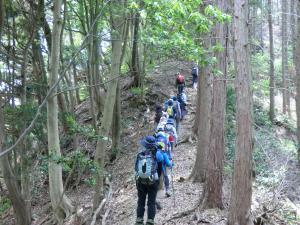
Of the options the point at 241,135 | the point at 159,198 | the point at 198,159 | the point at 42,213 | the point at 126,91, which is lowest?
the point at 42,213

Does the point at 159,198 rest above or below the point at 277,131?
below

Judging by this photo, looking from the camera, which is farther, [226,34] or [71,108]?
[71,108]

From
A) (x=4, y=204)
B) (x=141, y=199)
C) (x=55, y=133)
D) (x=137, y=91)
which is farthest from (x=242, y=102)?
(x=137, y=91)

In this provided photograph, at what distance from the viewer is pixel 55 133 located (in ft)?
33.3

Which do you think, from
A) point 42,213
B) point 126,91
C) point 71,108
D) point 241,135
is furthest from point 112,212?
point 126,91

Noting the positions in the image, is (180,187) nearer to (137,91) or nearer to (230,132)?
(230,132)

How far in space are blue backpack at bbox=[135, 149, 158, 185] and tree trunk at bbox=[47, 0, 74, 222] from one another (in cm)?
249

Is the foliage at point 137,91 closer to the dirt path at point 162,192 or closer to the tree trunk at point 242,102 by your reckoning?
the dirt path at point 162,192

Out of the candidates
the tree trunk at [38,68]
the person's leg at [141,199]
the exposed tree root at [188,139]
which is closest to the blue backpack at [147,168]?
the person's leg at [141,199]

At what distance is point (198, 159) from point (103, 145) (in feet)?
9.55

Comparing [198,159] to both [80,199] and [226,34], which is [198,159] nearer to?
[226,34]

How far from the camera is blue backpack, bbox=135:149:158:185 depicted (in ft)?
24.2

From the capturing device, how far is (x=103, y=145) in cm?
1040

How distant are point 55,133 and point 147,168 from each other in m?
3.76
